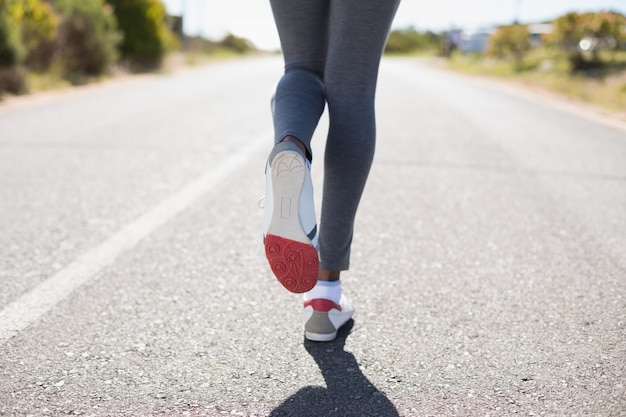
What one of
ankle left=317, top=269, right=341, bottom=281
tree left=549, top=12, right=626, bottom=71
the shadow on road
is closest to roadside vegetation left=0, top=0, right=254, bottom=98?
ankle left=317, top=269, right=341, bottom=281

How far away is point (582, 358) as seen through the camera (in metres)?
1.75

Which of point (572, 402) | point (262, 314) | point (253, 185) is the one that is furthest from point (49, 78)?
point (572, 402)

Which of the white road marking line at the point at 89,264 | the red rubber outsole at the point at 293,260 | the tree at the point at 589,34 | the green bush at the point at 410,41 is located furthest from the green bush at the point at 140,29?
the green bush at the point at 410,41

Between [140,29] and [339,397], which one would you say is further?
[140,29]

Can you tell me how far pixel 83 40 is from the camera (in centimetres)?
→ 1455

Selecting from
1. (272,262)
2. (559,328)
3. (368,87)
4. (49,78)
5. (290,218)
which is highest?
(368,87)

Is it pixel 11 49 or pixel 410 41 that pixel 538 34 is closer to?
pixel 410 41

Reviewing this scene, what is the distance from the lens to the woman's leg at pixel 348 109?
1688 millimetres

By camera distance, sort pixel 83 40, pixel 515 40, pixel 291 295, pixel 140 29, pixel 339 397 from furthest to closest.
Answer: pixel 515 40, pixel 140 29, pixel 83 40, pixel 291 295, pixel 339 397

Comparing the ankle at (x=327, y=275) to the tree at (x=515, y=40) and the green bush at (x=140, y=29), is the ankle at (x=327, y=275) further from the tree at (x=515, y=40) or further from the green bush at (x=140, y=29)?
the tree at (x=515, y=40)

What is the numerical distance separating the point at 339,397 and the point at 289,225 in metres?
0.43

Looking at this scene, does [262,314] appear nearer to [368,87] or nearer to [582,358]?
[368,87]

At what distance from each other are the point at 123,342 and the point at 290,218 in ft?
2.02

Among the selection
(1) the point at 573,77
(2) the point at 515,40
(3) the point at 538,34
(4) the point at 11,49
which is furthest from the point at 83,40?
(3) the point at 538,34
